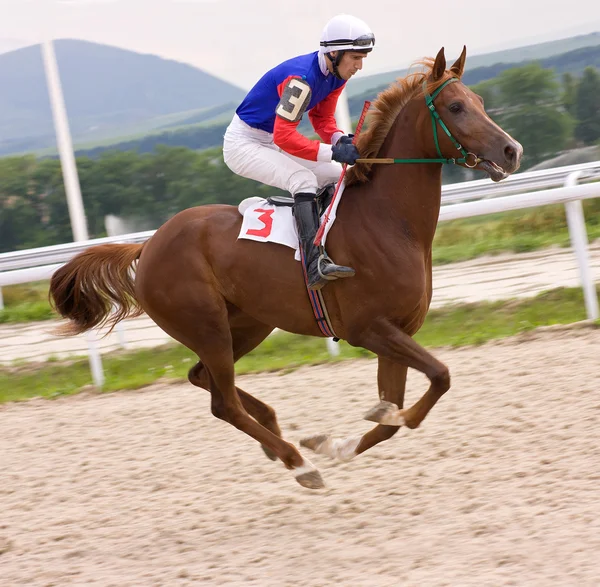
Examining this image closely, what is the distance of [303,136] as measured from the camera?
396 cm

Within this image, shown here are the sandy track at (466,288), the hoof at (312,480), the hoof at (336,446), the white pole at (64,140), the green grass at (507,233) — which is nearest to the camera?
the hoof at (312,480)

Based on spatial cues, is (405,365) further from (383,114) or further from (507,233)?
(507,233)

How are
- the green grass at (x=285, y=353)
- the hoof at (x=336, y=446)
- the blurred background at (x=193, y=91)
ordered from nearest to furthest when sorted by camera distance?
the hoof at (x=336, y=446), the green grass at (x=285, y=353), the blurred background at (x=193, y=91)

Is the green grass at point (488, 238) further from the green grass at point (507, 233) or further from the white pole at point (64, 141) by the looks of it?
the white pole at point (64, 141)

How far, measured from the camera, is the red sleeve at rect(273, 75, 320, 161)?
389 cm

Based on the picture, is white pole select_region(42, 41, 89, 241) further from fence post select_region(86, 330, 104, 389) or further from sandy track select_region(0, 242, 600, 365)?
fence post select_region(86, 330, 104, 389)

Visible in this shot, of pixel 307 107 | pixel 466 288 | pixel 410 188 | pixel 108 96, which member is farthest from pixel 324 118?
pixel 108 96

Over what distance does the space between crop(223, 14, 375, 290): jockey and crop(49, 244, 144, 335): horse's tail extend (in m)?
0.83

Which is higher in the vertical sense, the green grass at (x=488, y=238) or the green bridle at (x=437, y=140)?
the green bridle at (x=437, y=140)

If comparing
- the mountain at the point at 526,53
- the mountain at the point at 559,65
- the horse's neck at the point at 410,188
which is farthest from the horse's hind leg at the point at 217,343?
the mountain at the point at 559,65

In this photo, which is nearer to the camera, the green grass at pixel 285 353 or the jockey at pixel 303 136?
the jockey at pixel 303 136

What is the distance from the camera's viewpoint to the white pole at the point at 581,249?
5914 mm

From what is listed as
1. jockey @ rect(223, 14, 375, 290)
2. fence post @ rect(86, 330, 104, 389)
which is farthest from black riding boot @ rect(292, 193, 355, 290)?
fence post @ rect(86, 330, 104, 389)

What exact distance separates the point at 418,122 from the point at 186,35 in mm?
6124
